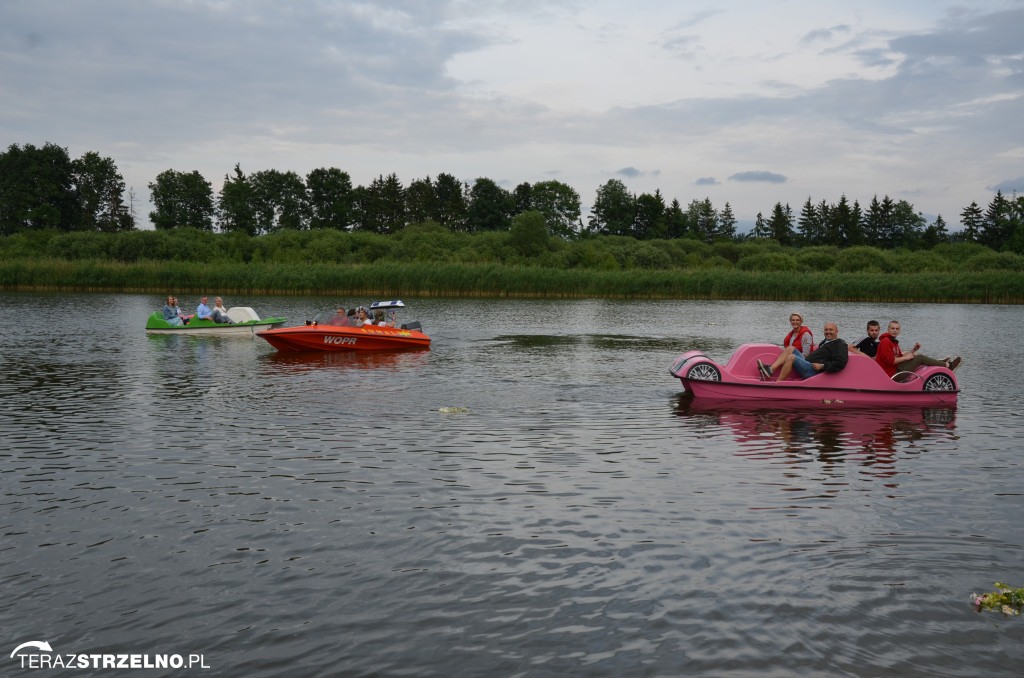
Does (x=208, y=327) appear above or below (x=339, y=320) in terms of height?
below

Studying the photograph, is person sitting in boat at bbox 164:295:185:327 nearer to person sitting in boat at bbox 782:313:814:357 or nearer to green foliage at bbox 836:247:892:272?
person sitting in boat at bbox 782:313:814:357

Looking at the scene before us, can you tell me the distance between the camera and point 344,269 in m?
59.9

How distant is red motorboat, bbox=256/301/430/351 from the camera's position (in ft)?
82.9

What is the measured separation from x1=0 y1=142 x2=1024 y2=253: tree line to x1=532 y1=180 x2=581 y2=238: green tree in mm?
166

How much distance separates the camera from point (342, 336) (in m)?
25.9

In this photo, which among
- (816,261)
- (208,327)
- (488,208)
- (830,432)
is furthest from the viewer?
(488,208)

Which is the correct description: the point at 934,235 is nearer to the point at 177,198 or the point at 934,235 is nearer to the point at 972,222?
the point at 972,222

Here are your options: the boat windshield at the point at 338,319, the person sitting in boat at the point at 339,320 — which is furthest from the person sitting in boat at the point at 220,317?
the person sitting in boat at the point at 339,320

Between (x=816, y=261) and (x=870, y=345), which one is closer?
(x=870, y=345)

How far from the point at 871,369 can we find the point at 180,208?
126m

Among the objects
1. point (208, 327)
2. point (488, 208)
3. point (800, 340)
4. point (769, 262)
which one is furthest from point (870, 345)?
point (488, 208)

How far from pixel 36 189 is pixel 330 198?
41178mm

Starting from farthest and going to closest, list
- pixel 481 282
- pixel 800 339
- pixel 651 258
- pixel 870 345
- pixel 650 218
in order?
pixel 650 218
pixel 651 258
pixel 481 282
pixel 870 345
pixel 800 339

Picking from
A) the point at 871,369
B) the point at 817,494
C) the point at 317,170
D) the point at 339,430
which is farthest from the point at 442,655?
the point at 317,170
